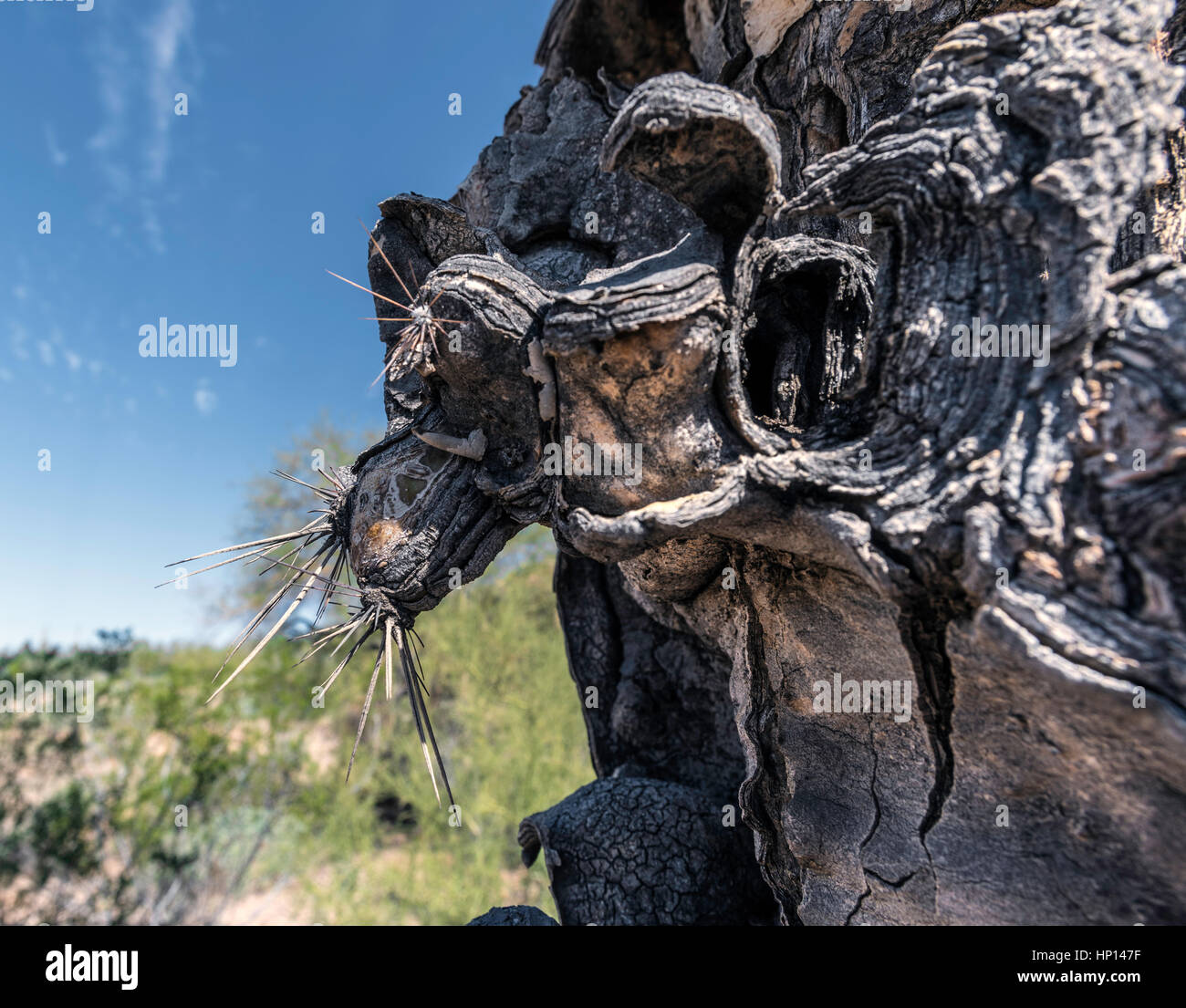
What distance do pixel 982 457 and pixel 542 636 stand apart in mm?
9415

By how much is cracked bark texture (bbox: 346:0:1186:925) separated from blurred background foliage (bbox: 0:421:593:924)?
242 inches

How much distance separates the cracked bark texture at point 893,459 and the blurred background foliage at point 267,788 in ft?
20.2

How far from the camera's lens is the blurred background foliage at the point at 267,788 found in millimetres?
7523

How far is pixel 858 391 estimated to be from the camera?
1730mm

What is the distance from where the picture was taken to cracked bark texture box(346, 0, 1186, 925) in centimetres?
128

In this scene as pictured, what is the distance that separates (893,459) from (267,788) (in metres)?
11.0
